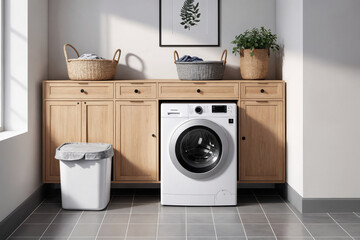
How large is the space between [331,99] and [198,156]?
3.83 ft

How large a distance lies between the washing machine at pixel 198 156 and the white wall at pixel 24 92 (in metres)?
1.10

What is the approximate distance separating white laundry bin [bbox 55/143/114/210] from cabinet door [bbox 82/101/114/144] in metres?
0.32

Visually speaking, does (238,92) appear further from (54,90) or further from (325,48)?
(54,90)

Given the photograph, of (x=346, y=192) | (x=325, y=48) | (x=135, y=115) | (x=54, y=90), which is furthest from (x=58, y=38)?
(x=346, y=192)

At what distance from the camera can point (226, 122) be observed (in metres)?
3.79

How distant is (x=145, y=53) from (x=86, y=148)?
1.20 meters

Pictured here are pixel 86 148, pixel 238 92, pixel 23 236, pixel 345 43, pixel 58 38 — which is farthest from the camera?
pixel 58 38

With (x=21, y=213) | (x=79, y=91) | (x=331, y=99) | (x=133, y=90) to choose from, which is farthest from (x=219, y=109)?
(x=21, y=213)

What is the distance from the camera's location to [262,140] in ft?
13.1

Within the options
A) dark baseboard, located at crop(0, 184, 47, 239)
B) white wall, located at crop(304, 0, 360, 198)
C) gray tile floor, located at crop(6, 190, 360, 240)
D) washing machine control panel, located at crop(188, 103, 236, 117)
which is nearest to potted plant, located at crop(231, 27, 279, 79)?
washing machine control panel, located at crop(188, 103, 236, 117)

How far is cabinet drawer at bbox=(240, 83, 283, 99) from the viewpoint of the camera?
3973mm

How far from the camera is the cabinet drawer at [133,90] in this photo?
398cm

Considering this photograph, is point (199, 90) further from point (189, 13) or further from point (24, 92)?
point (24, 92)

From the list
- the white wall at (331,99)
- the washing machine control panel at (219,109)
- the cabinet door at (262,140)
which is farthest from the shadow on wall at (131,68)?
the white wall at (331,99)
